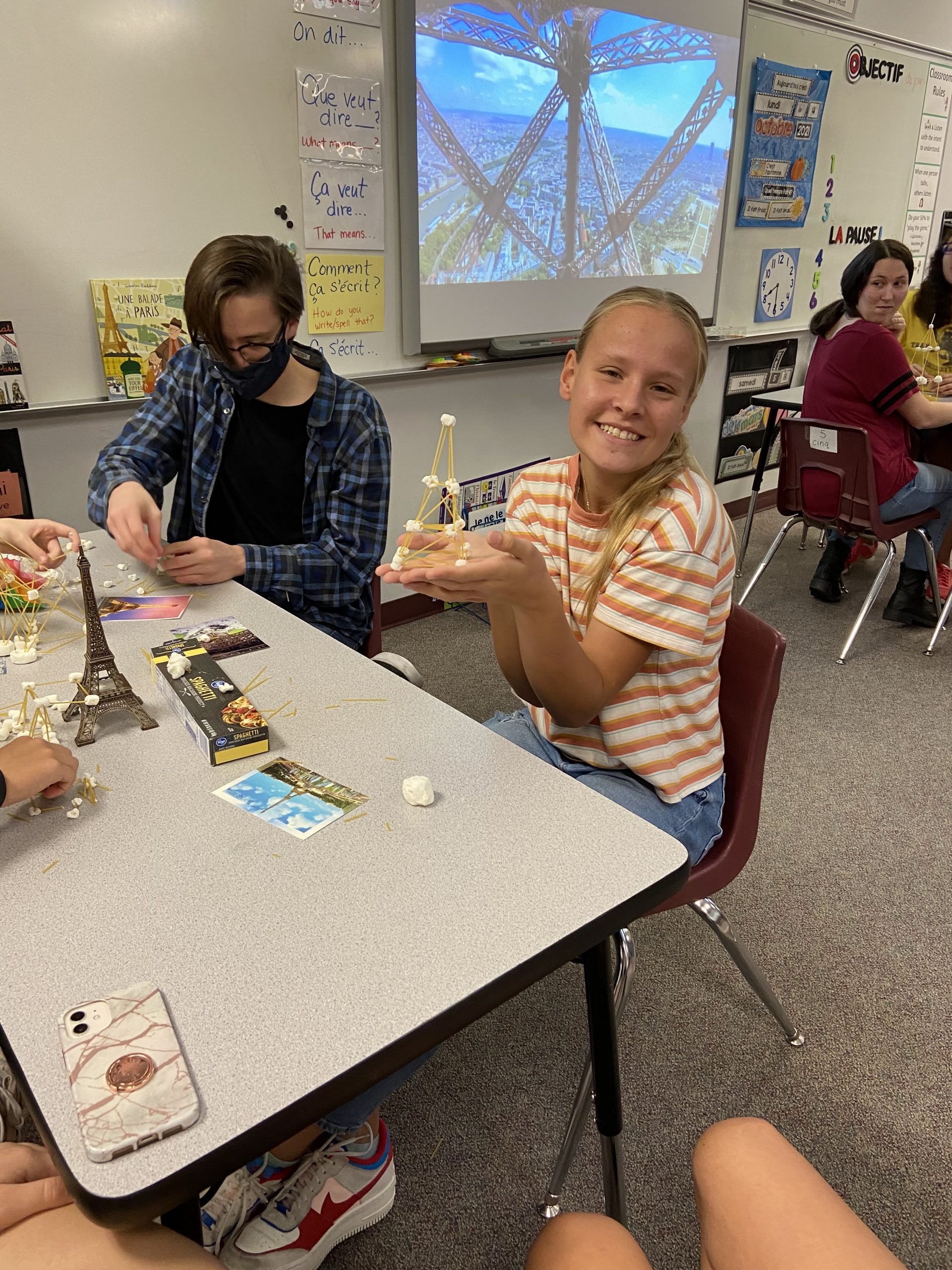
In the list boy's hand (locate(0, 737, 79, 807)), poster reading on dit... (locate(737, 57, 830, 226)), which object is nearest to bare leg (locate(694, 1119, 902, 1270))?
boy's hand (locate(0, 737, 79, 807))

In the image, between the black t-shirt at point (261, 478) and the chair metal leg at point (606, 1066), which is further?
the black t-shirt at point (261, 478)

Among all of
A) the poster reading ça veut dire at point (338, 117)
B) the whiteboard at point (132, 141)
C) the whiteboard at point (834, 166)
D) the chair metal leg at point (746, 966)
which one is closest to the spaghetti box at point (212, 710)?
the chair metal leg at point (746, 966)

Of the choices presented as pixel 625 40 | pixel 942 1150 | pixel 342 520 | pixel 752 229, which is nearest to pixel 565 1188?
pixel 942 1150

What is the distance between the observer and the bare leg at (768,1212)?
0.67 metres

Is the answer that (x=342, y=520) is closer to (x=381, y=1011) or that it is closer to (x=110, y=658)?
(x=110, y=658)

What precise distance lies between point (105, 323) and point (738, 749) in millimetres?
2065

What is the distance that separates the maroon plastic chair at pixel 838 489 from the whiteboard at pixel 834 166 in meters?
1.37

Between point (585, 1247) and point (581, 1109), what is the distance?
0.58 m

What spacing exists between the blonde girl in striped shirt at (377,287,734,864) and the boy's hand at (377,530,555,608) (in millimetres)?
40

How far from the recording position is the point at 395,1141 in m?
1.43

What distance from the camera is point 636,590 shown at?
1150 millimetres

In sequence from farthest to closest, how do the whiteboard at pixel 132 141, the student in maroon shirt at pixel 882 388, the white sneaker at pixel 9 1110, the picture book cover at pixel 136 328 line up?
the student in maroon shirt at pixel 882 388 → the picture book cover at pixel 136 328 → the whiteboard at pixel 132 141 → the white sneaker at pixel 9 1110

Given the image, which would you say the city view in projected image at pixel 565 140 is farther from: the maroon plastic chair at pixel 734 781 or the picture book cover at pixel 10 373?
the maroon plastic chair at pixel 734 781

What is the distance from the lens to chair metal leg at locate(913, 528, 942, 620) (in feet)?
11.0
